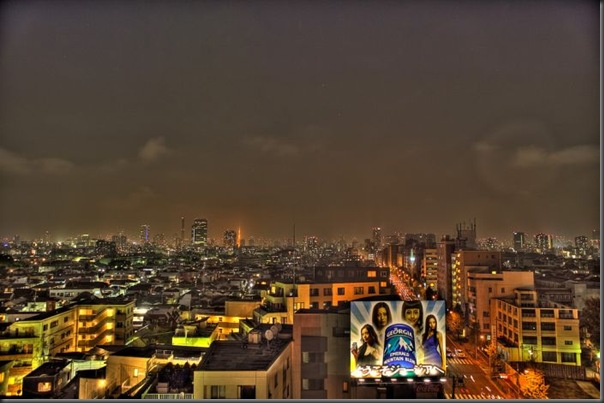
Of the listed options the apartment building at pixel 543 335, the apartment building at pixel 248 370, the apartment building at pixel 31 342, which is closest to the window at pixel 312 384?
the apartment building at pixel 248 370

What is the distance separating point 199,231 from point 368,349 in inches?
2167

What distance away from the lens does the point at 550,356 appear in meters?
8.30

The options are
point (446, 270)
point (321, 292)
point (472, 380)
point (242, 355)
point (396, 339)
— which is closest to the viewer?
point (396, 339)

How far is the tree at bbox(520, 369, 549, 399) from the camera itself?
21.1ft

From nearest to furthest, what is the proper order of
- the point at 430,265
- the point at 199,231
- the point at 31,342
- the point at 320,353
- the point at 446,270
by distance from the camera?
the point at 320,353, the point at 31,342, the point at 446,270, the point at 430,265, the point at 199,231

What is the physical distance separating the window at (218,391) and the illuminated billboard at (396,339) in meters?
0.95

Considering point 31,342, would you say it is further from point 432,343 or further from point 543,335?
point 543,335

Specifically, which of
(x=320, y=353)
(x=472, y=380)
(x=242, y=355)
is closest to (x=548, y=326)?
(x=472, y=380)

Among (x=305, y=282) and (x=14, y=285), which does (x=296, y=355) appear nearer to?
(x=305, y=282)

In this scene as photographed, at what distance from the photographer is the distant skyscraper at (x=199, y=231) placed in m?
56.2

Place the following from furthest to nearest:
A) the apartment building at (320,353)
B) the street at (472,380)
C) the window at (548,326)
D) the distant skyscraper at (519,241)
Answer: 1. the distant skyscraper at (519,241)
2. the window at (548,326)
3. the street at (472,380)
4. the apartment building at (320,353)

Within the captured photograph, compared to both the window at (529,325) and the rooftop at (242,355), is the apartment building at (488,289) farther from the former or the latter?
the rooftop at (242,355)

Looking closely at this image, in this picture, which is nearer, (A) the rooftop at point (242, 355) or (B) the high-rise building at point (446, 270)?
(A) the rooftop at point (242, 355)

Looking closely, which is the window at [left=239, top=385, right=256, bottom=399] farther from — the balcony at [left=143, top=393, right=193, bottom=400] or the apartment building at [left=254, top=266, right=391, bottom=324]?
the apartment building at [left=254, top=266, right=391, bottom=324]
